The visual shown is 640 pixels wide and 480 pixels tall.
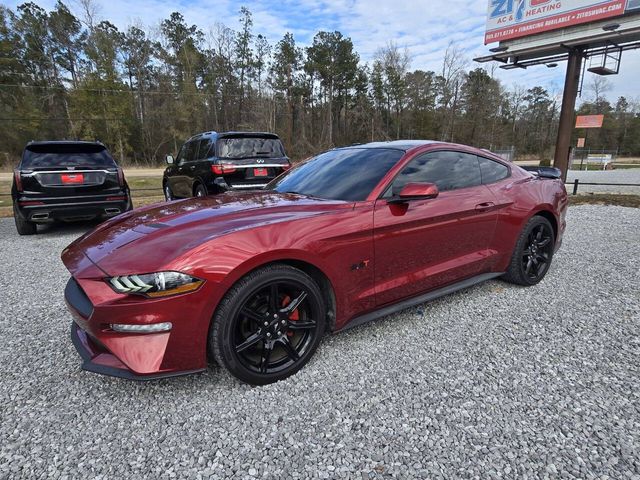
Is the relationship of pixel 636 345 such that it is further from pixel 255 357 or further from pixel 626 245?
pixel 626 245

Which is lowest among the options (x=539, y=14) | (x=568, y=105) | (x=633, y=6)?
(x=568, y=105)

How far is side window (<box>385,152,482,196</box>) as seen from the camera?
284 cm

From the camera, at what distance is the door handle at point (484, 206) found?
3.19 metres

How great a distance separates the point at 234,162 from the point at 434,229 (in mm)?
4876

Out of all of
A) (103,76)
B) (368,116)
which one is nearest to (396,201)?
(103,76)

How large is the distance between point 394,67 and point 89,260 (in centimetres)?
4866

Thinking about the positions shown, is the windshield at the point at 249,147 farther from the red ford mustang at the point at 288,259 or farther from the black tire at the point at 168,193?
the red ford mustang at the point at 288,259

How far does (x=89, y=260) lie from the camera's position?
6.95 ft

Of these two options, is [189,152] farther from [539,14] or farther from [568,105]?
[539,14]

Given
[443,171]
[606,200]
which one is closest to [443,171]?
[443,171]

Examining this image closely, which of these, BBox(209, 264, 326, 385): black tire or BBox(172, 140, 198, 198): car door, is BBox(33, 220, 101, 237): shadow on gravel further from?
BBox(209, 264, 326, 385): black tire

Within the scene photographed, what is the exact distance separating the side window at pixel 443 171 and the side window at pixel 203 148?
5.24 meters

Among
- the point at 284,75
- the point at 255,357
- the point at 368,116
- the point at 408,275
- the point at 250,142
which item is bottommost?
the point at 255,357

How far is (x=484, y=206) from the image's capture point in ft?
10.6
